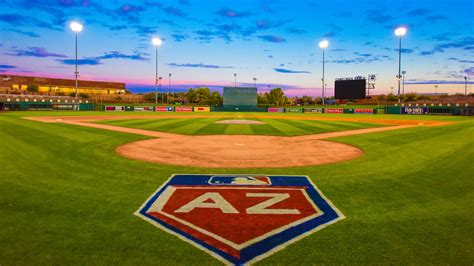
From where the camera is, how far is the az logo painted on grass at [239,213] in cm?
392

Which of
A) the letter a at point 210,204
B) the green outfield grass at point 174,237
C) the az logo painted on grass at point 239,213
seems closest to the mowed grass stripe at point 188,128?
the green outfield grass at point 174,237

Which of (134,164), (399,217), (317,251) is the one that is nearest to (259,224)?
(317,251)

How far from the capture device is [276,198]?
5789 mm

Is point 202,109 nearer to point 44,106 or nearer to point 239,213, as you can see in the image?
point 44,106

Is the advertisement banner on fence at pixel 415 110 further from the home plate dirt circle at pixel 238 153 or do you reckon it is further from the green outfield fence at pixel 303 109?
the home plate dirt circle at pixel 238 153

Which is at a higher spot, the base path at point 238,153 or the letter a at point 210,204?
the base path at point 238,153

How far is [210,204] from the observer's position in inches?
213

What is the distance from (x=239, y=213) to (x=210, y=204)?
0.65 m

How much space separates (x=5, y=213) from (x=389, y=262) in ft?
18.0

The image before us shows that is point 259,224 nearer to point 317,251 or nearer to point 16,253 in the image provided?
point 317,251

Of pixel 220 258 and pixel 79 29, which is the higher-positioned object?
pixel 79 29

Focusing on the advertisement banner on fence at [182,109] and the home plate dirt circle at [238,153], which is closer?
the home plate dirt circle at [238,153]

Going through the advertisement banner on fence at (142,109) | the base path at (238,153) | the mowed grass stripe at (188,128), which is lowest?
the base path at (238,153)

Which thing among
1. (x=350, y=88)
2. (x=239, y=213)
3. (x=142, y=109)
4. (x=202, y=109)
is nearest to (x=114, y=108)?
(x=142, y=109)
